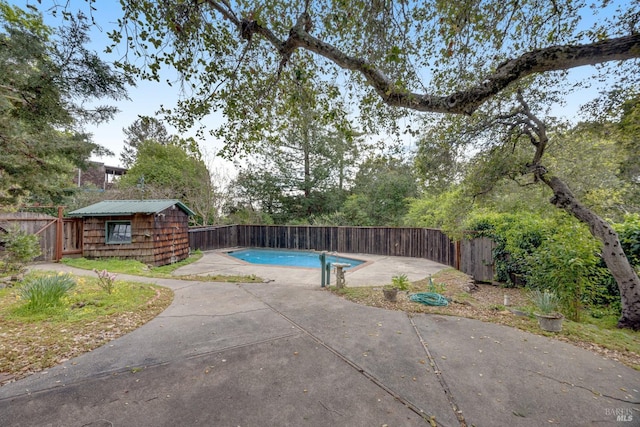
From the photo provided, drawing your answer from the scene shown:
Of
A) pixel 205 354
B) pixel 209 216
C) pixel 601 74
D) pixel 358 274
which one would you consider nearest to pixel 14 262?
pixel 205 354

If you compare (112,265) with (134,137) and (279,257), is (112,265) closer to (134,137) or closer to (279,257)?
(279,257)

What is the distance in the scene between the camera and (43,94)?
3186 mm

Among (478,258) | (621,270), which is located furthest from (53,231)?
(621,270)

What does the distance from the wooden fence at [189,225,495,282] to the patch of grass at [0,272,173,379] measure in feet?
25.6

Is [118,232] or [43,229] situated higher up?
[43,229]

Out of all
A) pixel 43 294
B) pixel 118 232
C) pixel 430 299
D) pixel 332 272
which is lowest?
pixel 332 272

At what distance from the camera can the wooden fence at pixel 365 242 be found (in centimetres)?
775

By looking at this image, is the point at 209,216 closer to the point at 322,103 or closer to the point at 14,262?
the point at 14,262

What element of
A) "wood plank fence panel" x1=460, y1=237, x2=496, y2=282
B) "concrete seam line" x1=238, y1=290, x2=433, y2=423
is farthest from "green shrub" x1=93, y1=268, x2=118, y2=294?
"wood plank fence panel" x1=460, y1=237, x2=496, y2=282

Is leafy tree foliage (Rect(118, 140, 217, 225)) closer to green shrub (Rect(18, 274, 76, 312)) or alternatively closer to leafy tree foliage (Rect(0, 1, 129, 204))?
leafy tree foliage (Rect(0, 1, 129, 204))

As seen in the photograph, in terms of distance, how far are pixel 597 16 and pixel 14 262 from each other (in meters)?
10.7

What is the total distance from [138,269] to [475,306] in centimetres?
816

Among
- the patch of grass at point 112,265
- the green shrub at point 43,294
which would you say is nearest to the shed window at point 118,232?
the patch of grass at point 112,265

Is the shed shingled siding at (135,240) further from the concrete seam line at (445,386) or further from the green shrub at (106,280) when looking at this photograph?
the concrete seam line at (445,386)
